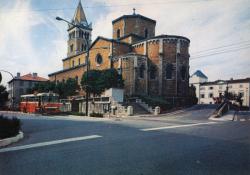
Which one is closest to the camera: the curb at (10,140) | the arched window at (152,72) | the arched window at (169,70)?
the curb at (10,140)

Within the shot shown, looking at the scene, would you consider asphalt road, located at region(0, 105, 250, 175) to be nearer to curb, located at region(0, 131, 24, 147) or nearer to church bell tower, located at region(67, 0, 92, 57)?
curb, located at region(0, 131, 24, 147)

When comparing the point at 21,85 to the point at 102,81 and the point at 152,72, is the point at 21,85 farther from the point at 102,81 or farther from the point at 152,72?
the point at 102,81

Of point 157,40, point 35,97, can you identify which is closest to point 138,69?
point 157,40

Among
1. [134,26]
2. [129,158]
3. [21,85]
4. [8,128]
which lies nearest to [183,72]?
[134,26]

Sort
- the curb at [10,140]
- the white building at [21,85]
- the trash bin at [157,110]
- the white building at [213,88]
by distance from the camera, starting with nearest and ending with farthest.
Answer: the curb at [10,140] < the trash bin at [157,110] < the white building at [213,88] < the white building at [21,85]

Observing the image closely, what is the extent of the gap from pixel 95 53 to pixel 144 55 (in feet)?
38.9

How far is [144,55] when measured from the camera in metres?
36.2

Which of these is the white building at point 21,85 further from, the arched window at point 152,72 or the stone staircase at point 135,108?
the stone staircase at point 135,108

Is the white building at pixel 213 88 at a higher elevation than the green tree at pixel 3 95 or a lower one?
higher

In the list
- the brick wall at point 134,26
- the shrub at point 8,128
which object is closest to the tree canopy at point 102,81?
the brick wall at point 134,26

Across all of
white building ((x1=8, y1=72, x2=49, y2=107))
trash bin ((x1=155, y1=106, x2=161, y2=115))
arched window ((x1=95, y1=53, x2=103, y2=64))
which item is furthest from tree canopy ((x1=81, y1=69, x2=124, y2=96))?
white building ((x1=8, y1=72, x2=49, y2=107))

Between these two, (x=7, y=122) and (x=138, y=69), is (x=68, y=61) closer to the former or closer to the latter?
(x=138, y=69)

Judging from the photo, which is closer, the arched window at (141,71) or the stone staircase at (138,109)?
the stone staircase at (138,109)

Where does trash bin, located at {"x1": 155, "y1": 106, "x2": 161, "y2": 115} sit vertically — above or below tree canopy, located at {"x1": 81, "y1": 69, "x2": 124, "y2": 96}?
below
